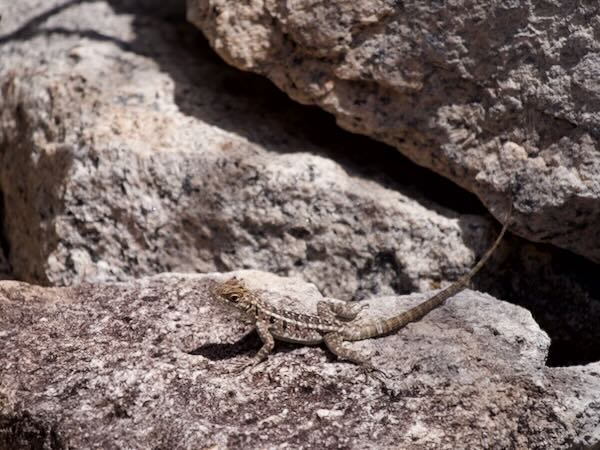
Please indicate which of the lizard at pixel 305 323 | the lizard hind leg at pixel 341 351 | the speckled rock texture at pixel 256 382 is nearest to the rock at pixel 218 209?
the speckled rock texture at pixel 256 382

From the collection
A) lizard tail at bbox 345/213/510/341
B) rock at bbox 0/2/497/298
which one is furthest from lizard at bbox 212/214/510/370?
rock at bbox 0/2/497/298

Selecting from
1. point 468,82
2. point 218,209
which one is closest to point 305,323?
point 218,209

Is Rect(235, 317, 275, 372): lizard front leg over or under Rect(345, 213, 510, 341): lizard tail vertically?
under

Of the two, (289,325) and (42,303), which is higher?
(289,325)

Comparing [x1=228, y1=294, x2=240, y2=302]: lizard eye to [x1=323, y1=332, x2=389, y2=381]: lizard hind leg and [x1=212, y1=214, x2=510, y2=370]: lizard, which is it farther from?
[x1=323, y1=332, x2=389, y2=381]: lizard hind leg

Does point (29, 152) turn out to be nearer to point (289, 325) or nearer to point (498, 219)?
point (289, 325)

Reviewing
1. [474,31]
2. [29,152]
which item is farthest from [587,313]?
[29,152]

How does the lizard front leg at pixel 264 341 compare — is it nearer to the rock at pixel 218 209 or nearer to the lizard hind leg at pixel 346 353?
the lizard hind leg at pixel 346 353
